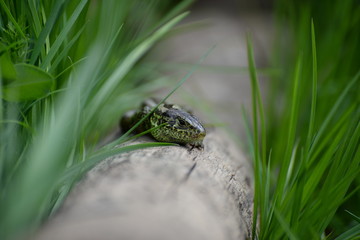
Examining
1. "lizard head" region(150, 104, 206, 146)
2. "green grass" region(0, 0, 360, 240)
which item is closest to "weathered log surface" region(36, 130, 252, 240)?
"green grass" region(0, 0, 360, 240)

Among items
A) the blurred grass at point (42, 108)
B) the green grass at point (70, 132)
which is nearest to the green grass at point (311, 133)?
the green grass at point (70, 132)

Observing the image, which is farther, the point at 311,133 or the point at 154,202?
the point at 311,133

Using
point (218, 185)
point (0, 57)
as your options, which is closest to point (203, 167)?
point (218, 185)

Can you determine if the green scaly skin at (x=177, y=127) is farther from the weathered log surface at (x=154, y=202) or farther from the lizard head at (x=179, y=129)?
the weathered log surface at (x=154, y=202)

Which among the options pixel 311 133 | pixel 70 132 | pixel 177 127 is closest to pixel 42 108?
pixel 70 132

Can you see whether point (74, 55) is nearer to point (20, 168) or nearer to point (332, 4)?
point (20, 168)

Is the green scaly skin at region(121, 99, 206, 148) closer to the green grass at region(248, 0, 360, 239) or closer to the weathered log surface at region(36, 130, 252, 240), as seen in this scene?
the weathered log surface at region(36, 130, 252, 240)

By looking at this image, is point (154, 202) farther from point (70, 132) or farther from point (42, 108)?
point (42, 108)
